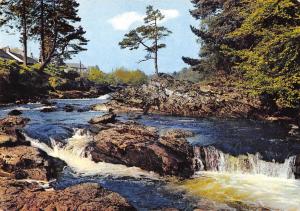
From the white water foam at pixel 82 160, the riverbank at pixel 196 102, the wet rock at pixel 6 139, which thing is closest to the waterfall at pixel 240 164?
the white water foam at pixel 82 160

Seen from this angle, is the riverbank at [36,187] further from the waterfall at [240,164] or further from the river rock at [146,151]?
the waterfall at [240,164]

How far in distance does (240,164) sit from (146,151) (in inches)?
160

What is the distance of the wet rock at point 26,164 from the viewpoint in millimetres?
14555

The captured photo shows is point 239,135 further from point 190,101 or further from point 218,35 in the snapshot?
point 218,35

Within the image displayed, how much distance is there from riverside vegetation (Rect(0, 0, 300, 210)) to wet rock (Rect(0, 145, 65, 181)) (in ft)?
0.13

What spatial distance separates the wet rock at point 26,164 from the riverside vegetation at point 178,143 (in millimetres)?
39

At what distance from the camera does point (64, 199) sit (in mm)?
10852

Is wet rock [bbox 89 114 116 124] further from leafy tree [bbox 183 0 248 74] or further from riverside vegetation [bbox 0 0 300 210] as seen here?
leafy tree [bbox 183 0 248 74]

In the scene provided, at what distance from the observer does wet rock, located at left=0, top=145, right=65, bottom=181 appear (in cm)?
1455

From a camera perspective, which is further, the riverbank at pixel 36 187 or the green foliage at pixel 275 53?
the green foliage at pixel 275 53

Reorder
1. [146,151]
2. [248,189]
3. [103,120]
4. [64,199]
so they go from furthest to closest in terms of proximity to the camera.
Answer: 1. [103,120]
2. [146,151]
3. [248,189]
4. [64,199]

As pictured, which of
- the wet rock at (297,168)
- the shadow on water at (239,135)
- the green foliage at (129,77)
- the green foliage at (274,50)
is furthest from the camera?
the green foliage at (129,77)

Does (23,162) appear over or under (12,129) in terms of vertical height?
under

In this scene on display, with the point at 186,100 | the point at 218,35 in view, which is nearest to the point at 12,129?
the point at 186,100
